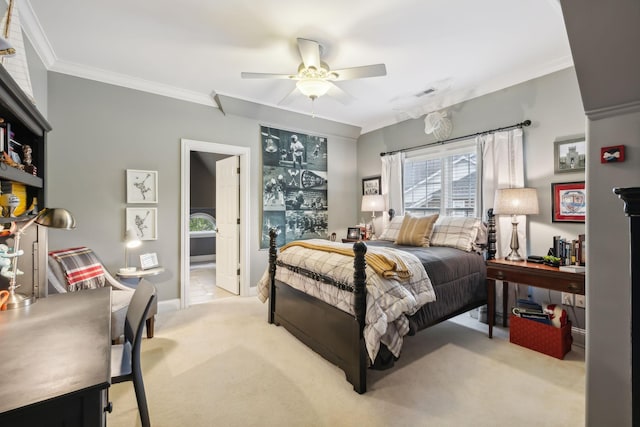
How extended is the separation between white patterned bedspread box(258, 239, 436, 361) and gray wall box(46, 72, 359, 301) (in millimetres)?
2029

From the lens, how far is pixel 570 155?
2.84 metres

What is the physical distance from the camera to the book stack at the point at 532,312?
2619 millimetres

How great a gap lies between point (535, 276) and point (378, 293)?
1611 mm

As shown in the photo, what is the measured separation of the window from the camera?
3760mm

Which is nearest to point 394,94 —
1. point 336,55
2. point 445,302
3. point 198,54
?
point 336,55

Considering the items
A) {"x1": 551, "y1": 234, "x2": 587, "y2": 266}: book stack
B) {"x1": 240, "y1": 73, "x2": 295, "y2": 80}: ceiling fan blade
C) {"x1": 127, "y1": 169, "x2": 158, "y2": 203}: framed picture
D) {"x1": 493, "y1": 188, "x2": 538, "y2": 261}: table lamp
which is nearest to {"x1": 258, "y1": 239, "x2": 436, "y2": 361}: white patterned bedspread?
{"x1": 493, "y1": 188, "x2": 538, "y2": 261}: table lamp

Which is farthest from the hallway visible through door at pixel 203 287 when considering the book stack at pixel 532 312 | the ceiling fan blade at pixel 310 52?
the book stack at pixel 532 312

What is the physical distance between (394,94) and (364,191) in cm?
186

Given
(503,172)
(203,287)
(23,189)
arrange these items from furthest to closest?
(203,287)
(503,172)
(23,189)

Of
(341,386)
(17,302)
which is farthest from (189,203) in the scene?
(341,386)

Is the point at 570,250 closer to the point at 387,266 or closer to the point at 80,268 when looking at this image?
the point at 387,266

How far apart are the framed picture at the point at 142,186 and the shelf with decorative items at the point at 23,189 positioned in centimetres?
152

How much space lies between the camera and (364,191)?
17.1 ft

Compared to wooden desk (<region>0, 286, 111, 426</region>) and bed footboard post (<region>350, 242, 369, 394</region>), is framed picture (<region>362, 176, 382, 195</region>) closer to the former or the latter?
bed footboard post (<region>350, 242, 369, 394</region>)
